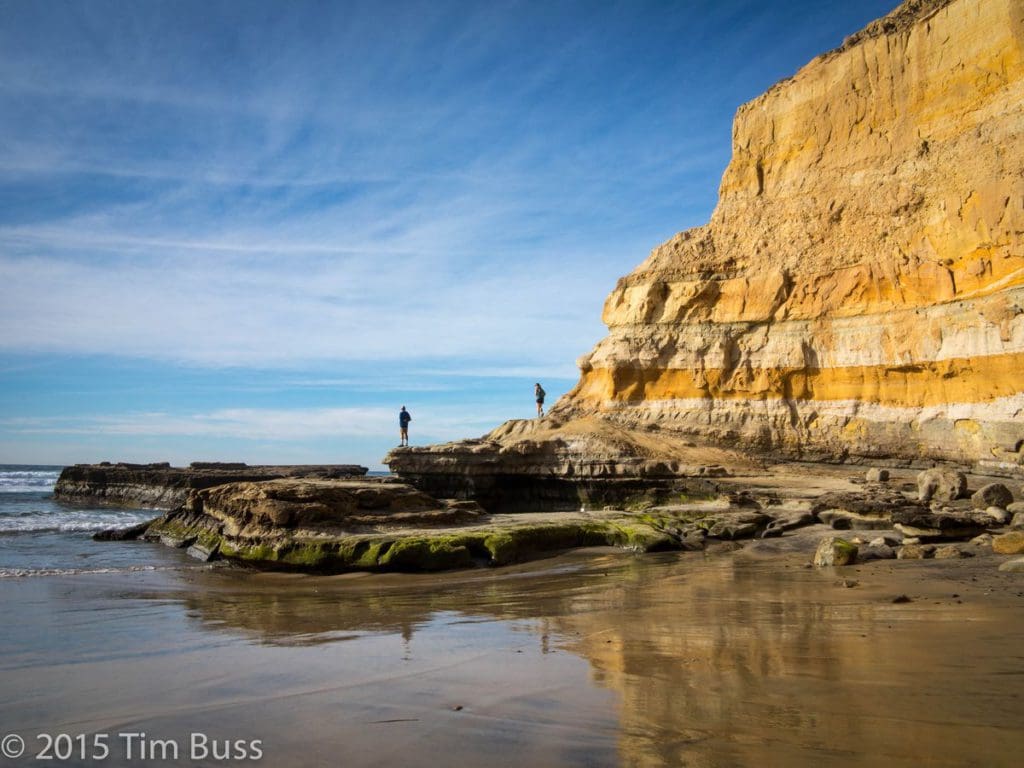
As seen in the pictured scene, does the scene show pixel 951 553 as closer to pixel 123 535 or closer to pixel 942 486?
pixel 942 486

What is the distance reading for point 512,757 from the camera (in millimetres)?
3410

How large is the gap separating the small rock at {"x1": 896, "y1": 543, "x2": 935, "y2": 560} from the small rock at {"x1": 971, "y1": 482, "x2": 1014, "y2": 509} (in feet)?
16.3

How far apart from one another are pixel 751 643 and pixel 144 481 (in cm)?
4229

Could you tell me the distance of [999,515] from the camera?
1236 cm

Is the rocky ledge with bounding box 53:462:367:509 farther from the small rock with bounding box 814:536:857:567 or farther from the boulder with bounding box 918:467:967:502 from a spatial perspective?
the small rock with bounding box 814:536:857:567

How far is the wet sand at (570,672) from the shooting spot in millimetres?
3514

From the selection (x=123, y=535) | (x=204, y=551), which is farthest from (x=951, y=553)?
(x=123, y=535)

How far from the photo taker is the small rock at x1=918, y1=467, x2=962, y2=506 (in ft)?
50.1

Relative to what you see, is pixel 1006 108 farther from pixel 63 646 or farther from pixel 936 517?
pixel 63 646

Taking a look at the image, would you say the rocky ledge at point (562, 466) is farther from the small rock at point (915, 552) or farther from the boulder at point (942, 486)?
the small rock at point (915, 552)

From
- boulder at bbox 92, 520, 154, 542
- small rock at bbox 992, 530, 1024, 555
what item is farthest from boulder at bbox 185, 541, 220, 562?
small rock at bbox 992, 530, 1024, 555

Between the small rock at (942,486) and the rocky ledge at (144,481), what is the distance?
29.2 metres

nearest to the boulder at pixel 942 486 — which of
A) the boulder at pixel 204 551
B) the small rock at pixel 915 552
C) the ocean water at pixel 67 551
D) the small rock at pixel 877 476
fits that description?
the small rock at pixel 877 476

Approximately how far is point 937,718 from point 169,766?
12.6ft
